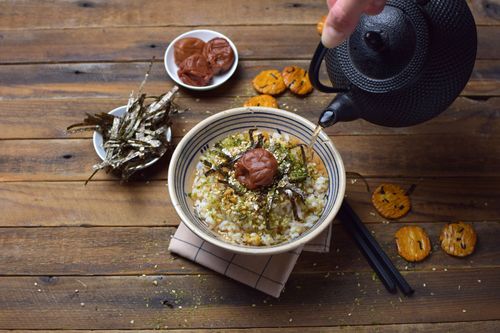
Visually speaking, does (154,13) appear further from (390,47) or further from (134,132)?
(390,47)

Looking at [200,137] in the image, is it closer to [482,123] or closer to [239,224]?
[239,224]

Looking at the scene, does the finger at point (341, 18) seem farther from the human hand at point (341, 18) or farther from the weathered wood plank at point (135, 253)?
the weathered wood plank at point (135, 253)

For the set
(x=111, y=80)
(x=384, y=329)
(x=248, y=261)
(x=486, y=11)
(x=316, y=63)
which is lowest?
(x=384, y=329)

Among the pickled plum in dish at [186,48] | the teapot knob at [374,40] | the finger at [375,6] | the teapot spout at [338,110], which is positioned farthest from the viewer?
the pickled plum in dish at [186,48]

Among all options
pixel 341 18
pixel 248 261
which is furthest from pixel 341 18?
pixel 248 261

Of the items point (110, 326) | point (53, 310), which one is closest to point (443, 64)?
point (110, 326)

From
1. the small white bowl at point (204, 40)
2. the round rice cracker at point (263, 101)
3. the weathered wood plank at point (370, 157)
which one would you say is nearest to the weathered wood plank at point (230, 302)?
the weathered wood plank at point (370, 157)
